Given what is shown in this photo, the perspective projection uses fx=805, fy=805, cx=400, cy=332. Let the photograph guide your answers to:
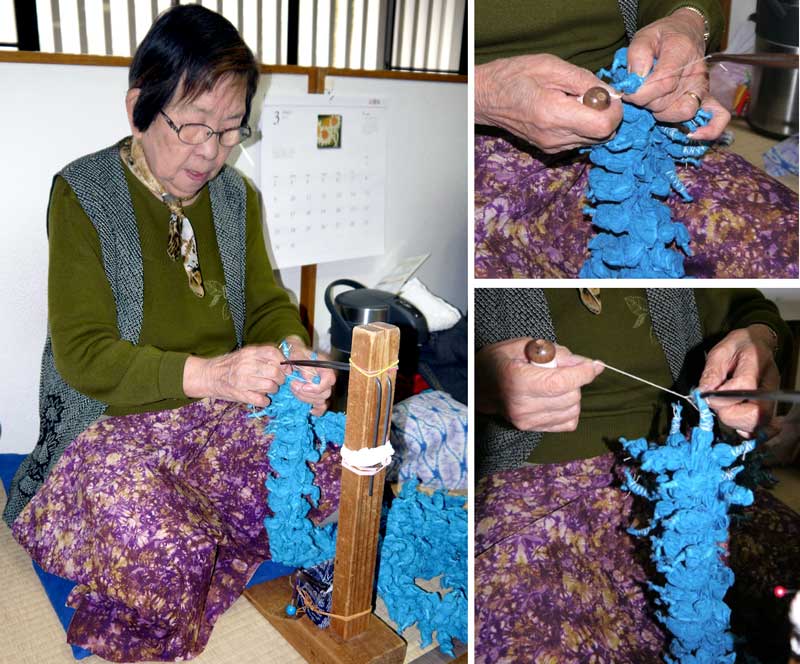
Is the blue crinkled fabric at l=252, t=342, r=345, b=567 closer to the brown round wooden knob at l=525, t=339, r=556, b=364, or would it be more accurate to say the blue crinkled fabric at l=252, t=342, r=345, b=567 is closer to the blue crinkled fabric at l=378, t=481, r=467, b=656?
the blue crinkled fabric at l=378, t=481, r=467, b=656

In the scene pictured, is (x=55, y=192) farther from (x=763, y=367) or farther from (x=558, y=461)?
(x=763, y=367)

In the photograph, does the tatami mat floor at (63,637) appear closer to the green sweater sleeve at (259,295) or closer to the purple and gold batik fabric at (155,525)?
the purple and gold batik fabric at (155,525)

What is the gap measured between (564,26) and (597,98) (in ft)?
0.48

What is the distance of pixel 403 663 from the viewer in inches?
55.2

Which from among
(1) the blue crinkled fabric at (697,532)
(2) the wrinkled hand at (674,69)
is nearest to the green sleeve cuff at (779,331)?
(1) the blue crinkled fabric at (697,532)

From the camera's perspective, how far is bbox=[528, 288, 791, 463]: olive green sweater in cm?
101

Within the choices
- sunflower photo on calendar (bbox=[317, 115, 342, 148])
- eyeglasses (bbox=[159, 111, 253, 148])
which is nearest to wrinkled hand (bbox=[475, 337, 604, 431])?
eyeglasses (bbox=[159, 111, 253, 148])

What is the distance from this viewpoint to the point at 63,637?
4.67ft

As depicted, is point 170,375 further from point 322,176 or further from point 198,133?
point 322,176

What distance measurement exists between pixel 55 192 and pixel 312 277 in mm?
1079

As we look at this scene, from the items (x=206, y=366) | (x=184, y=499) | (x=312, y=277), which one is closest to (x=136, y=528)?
(x=184, y=499)

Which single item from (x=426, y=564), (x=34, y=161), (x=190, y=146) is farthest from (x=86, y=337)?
(x=426, y=564)

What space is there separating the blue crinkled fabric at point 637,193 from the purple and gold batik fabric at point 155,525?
0.82 meters

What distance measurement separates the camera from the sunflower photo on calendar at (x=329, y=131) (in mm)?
2285
